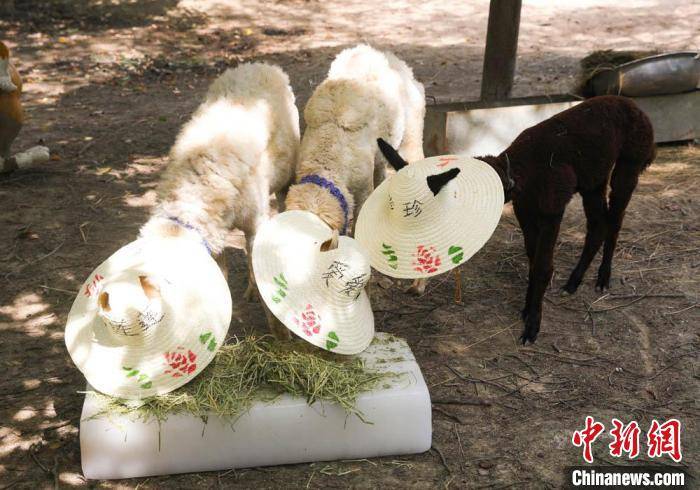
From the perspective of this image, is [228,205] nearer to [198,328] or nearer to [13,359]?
[198,328]

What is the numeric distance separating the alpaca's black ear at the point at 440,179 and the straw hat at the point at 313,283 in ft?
1.74

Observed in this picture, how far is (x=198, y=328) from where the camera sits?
346 centimetres

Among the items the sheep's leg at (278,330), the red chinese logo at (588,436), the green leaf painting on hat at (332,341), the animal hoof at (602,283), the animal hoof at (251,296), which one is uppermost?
the green leaf painting on hat at (332,341)

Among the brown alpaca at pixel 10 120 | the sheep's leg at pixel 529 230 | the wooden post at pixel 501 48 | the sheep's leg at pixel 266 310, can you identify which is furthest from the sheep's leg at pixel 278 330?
the wooden post at pixel 501 48

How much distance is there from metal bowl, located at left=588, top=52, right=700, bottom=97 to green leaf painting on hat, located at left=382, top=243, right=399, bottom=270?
420cm

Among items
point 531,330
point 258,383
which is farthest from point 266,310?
point 531,330

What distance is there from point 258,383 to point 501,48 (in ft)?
16.1

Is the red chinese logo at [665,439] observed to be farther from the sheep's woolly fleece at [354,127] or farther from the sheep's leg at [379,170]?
the sheep's leg at [379,170]

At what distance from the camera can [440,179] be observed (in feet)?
12.4

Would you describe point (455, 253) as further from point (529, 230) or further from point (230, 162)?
point (230, 162)

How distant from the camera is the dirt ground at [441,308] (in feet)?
11.9

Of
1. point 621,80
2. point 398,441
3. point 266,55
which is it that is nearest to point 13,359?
point 398,441

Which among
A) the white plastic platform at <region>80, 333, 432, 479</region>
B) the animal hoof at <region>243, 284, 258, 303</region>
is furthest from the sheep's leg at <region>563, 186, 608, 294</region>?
the animal hoof at <region>243, 284, 258, 303</region>

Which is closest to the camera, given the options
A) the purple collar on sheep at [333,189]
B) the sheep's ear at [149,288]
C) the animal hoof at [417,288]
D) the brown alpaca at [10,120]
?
the sheep's ear at [149,288]
